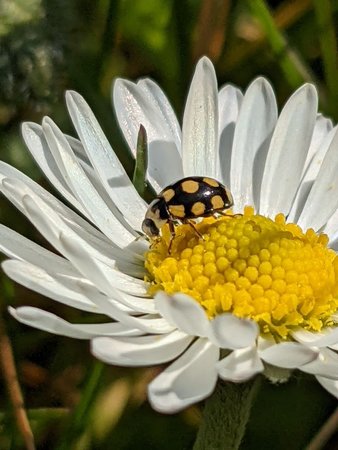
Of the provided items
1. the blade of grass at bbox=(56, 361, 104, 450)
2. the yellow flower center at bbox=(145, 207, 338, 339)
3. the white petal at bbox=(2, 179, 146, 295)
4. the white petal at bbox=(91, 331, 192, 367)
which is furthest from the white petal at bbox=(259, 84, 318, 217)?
the white petal at bbox=(91, 331, 192, 367)

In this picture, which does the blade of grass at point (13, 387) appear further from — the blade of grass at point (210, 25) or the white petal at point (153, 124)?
the blade of grass at point (210, 25)

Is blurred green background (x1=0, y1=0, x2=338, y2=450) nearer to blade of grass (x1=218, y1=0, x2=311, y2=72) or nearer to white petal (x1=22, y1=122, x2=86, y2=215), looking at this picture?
blade of grass (x1=218, y1=0, x2=311, y2=72)

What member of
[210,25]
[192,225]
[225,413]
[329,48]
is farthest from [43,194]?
[210,25]

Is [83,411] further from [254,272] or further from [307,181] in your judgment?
[307,181]

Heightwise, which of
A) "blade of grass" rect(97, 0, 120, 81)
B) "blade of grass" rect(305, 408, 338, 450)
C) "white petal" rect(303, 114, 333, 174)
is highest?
"blade of grass" rect(97, 0, 120, 81)

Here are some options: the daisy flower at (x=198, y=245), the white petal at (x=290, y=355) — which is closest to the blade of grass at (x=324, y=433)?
the daisy flower at (x=198, y=245)
